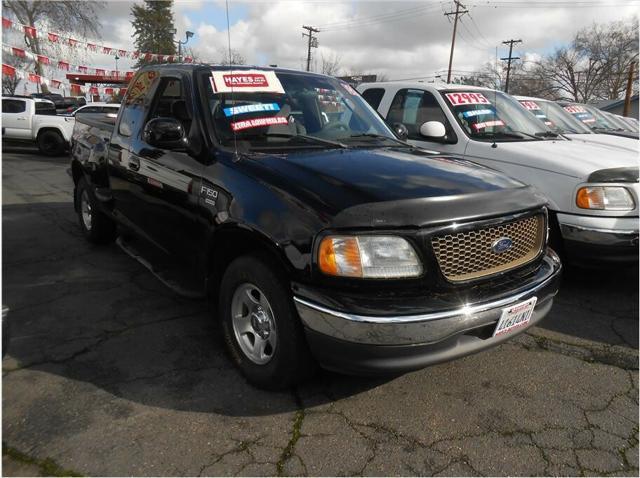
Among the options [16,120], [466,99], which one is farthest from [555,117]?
[16,120]

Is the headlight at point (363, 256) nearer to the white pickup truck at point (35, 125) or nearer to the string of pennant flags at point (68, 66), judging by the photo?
the white pickup truck at point (35, 125)

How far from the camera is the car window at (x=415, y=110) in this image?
5.55 m

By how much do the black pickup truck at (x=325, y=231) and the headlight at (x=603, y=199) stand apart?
130cm

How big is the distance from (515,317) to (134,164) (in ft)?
10.2

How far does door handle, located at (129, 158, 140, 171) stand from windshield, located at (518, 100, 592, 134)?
600cm

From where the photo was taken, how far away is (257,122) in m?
3.23

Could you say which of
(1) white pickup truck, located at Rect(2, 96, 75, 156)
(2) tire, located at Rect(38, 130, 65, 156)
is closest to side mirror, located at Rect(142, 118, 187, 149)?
(1) white pickup truck, located at Rect(2, 96, 75, 156)

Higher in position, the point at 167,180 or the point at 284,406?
the point at 167,180

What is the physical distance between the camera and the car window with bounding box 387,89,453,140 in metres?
5.55

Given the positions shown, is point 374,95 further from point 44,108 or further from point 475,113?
point 44,108

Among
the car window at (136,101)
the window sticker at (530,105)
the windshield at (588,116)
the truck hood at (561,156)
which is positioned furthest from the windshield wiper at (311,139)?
the windshield at (588,116)

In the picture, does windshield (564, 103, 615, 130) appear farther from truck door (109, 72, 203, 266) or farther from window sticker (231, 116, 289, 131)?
truck door (109, 72, 203, 266)

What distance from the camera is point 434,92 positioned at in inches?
222

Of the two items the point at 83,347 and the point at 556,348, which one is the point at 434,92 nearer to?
the point at 556,348
